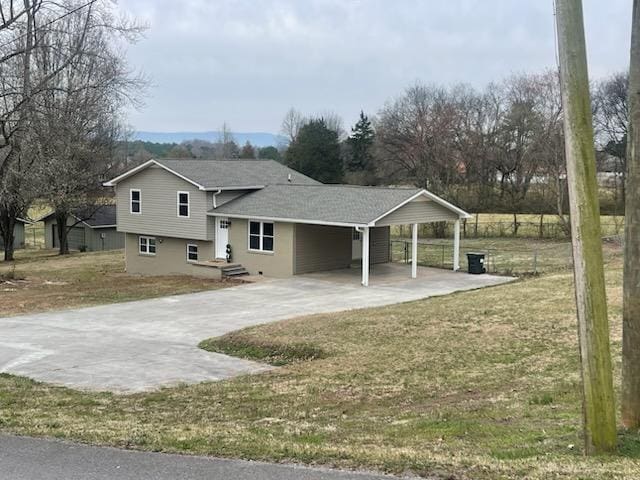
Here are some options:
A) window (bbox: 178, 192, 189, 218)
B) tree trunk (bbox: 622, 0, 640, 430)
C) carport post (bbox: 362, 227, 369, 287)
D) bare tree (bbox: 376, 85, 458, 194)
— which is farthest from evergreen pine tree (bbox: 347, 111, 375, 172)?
tree trunk (bbox: 622, 0, 640, 430)

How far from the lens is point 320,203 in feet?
90.0

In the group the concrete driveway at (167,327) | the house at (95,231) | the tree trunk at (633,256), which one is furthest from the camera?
Answer: the house at (95,231)

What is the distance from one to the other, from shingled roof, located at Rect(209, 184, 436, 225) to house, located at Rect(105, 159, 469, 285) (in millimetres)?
40

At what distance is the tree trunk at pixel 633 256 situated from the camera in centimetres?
594

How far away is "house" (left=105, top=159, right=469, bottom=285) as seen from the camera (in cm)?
2655

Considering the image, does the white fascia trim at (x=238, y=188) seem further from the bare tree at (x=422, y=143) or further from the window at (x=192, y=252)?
the bare tree at (x=422, y=143)

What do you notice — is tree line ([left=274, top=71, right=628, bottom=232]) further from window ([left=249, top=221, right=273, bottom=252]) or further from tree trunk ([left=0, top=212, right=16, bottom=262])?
tree trunk ([left=0, top=212, right=16, bottom=262])

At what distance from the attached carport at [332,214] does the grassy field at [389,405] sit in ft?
Result: 30.9

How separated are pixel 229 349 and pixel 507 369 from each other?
5997 millimetres

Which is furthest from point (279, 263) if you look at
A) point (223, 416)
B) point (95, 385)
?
point (223, 416)

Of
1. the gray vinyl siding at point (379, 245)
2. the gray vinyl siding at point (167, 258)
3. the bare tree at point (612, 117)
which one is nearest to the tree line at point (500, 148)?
the bare tree at point (612, 117)

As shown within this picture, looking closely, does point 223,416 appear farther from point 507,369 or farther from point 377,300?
point 377,300

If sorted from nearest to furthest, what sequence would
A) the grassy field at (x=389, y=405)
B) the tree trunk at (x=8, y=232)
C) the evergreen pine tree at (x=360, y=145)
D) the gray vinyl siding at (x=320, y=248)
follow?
1. the grassy field at (x=389, y=405)
2. the gray vinyl siding at (x=320, y=248)
3. the tree trunk at (x=8, y=232)
4. the evergreen pine tree at (x=360, y=145)

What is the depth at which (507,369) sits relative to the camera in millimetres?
10852
